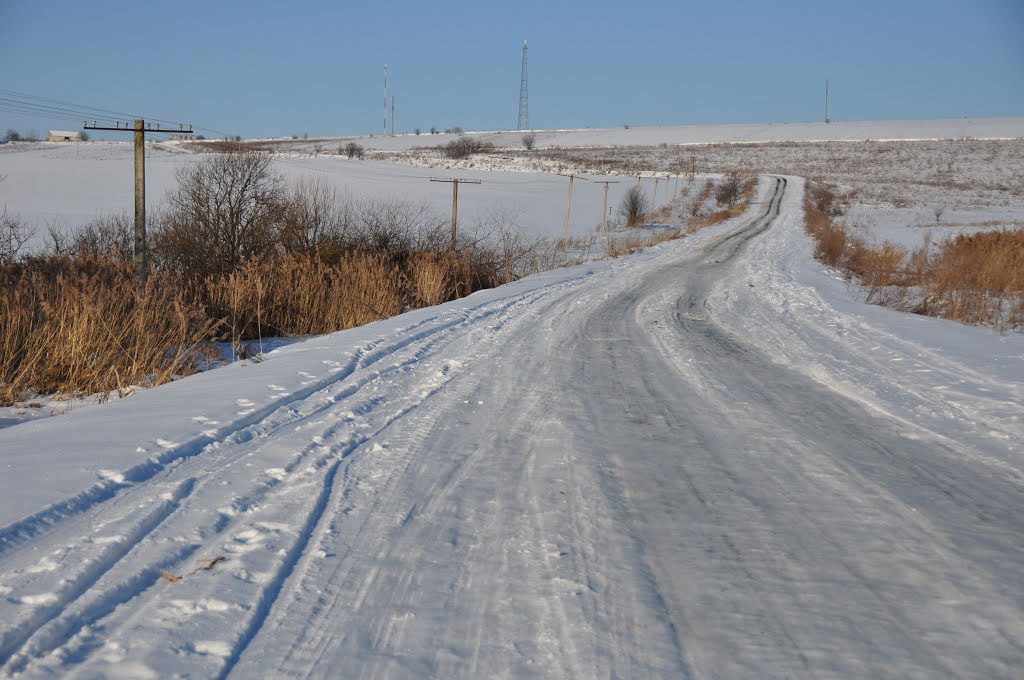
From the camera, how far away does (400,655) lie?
2.43 m

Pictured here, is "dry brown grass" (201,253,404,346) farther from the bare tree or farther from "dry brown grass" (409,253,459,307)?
the bare tree

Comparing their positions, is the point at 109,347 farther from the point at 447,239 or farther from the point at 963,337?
the point at 447,239

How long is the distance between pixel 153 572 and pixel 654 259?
1781 cm

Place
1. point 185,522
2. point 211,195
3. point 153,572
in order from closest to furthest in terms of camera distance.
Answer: point 153,572
point 185,522
point 211,195

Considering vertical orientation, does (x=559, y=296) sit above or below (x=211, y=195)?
below

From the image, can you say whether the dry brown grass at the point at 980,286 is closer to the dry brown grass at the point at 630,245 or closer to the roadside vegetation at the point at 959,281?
the roadside vegetation at the point at 959,281

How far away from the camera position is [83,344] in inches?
275

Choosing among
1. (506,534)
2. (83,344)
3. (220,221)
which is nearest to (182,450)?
(506,534)

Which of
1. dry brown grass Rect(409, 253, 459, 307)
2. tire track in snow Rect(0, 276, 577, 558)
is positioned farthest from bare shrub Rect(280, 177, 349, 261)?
tire track in snow Rect(0, 276, 577, 558)

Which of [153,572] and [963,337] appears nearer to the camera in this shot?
[153,572]

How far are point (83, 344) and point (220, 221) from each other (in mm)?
9706

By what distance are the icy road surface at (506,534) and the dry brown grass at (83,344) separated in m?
1.41

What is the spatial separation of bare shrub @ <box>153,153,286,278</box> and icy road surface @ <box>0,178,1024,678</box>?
10604 millimetres

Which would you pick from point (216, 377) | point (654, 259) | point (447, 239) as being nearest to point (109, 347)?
point (216, 377)
